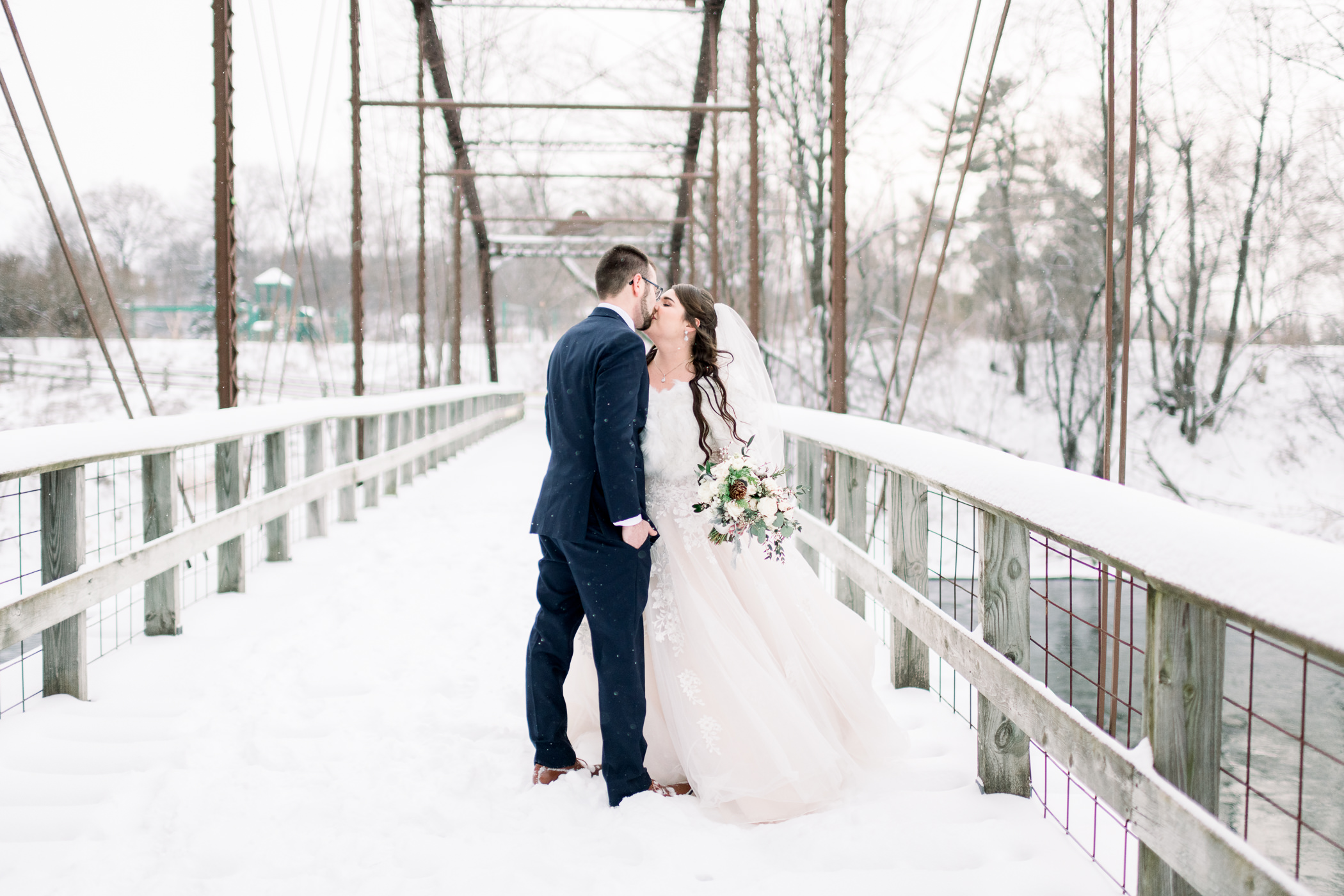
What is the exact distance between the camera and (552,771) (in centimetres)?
286

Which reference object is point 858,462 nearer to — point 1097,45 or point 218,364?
point 218,364

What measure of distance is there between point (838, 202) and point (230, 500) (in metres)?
3.78

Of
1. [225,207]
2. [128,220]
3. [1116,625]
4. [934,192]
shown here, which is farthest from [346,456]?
[128,220]

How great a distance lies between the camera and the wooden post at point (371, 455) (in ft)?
26.6

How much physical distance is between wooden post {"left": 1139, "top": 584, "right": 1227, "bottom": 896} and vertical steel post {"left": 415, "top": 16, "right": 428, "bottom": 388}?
42.0 ft

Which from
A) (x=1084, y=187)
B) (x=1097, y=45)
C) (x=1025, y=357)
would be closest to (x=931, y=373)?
(x=1025, y=357)

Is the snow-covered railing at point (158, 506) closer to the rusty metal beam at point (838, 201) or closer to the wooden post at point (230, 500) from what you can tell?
the wooden post at point (230, 500)

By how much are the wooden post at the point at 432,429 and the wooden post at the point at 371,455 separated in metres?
1.71

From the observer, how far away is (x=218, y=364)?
6.27 metres

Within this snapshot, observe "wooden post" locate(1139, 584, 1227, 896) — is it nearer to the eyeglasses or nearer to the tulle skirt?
the tulle skirt

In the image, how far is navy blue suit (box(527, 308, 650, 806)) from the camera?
268 cm

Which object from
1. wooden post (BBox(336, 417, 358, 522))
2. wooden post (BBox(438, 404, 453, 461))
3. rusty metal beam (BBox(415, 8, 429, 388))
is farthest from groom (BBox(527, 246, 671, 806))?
rusty metal beam (BBox(415, 8, 429, 388))

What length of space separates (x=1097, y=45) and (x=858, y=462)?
15603mm

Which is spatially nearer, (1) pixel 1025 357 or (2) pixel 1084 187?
(2) pixel 1084 187
